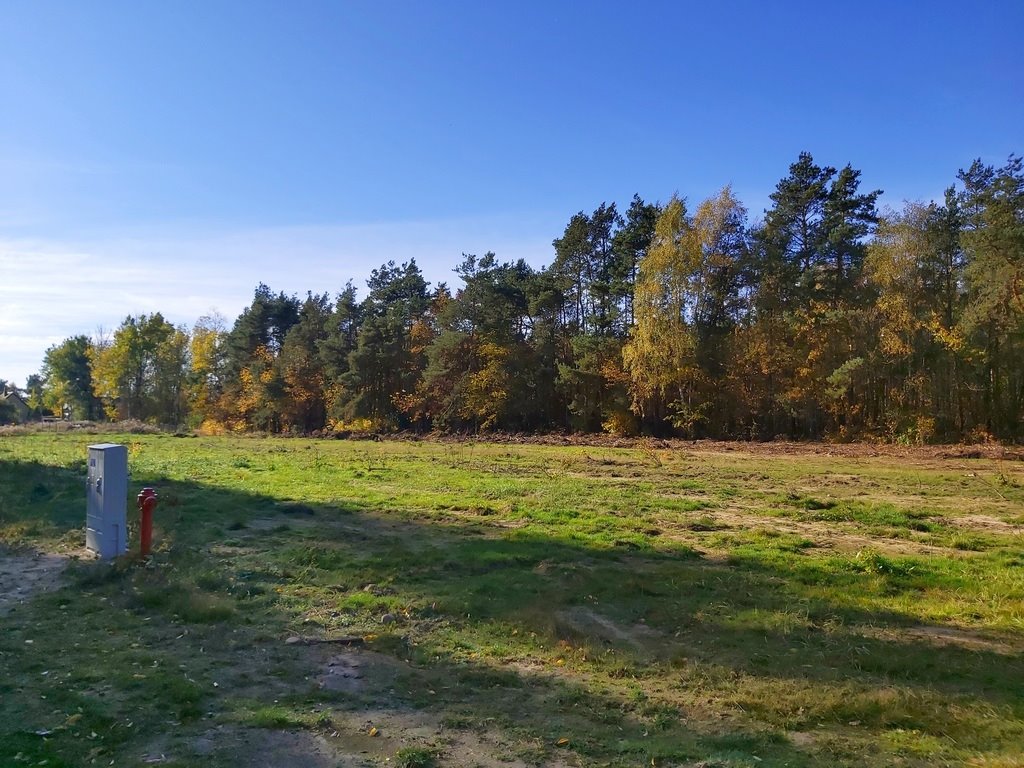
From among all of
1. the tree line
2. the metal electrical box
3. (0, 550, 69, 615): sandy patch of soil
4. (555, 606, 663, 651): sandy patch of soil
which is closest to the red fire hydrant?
the metal electrical box

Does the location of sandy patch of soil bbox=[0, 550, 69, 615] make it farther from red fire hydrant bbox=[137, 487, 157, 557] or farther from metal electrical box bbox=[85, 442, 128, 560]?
red fire hydrant bbox=[137, 487, 157, 557]

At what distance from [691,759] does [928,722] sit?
203cm

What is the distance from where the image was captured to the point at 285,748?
4637 mm

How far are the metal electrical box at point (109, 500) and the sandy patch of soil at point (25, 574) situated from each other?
0.61m

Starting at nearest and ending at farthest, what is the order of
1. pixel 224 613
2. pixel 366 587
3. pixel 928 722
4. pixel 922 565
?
pixel 928 722
pixel 224 613
pixel 366 587
pixel 922 565

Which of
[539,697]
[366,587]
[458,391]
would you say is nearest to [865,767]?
[539,697]

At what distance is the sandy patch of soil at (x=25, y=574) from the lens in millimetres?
8211

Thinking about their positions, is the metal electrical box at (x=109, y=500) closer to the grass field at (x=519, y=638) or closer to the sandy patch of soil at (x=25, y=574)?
the grass field at (x=519, y=638)

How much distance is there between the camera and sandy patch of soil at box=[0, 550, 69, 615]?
821 centimetres

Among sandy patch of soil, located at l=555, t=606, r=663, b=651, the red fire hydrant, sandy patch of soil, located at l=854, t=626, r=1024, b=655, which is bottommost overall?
sandy patch of soil, located at l=555, t=606, r=663, b=651

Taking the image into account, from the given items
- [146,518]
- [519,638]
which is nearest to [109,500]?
[146,518]

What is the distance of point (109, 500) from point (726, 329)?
131 ft

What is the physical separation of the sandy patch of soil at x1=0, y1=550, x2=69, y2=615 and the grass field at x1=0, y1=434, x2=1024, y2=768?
8 cm

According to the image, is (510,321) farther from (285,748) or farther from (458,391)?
(285,748)
